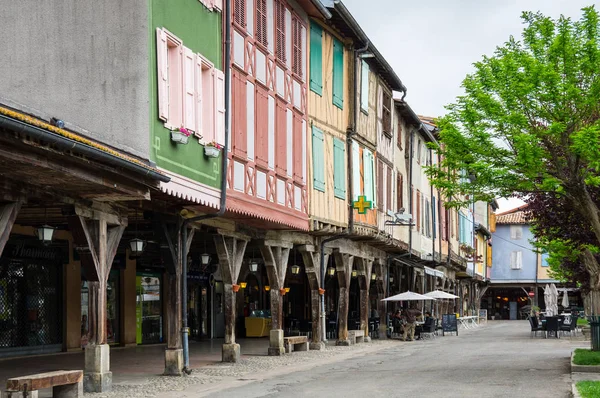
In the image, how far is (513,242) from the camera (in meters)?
85.2

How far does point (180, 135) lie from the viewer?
16406 mm

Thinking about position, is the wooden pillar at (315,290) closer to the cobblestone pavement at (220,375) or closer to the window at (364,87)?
the cobblestone pavement at (220,375)

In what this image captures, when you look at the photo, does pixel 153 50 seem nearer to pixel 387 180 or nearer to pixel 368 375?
pixel 368 375

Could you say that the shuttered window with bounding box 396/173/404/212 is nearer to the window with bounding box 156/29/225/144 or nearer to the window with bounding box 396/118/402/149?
the window with bounding box 396/118/402/149

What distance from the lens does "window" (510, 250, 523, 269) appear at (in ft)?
276

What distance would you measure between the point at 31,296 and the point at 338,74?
10.6 metres

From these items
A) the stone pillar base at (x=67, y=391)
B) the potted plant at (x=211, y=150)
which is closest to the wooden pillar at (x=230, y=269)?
the potted plant at (x=211, y=150)

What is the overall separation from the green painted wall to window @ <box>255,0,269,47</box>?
8.12 ft

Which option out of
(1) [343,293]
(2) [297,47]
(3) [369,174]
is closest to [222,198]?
(2) [297,47]

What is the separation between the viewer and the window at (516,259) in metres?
84.1

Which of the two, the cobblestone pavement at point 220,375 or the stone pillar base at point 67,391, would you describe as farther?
the cobblestone pavement at point 220,375

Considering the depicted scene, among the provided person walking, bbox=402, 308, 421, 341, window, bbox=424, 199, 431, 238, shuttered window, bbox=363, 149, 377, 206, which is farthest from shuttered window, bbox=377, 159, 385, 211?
window, bbox=424, 199, 431, 238

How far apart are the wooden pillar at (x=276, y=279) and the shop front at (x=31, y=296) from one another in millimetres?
5049

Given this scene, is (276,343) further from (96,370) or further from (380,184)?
(380,184)
